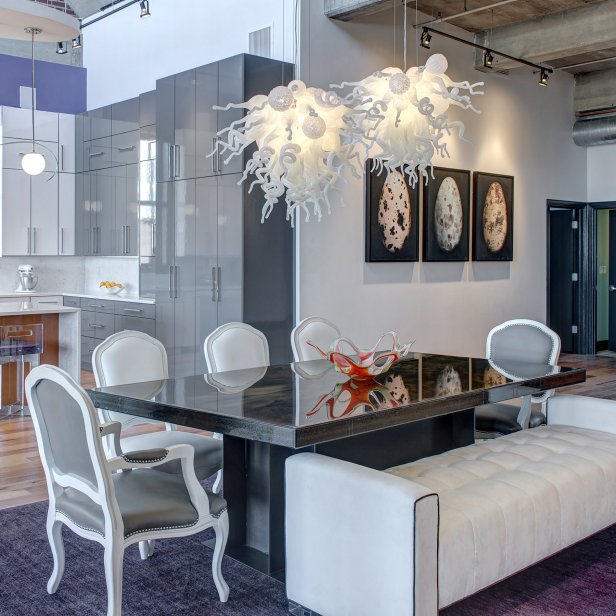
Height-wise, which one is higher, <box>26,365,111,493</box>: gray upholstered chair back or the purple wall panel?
the purple wall panel

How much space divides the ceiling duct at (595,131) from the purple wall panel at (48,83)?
19.9 ft

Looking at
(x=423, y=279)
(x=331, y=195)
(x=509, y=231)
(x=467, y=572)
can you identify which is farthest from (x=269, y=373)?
(x=509, y=231)

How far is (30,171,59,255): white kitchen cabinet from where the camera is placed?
8.64 m

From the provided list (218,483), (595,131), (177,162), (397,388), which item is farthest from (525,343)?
(595,131)

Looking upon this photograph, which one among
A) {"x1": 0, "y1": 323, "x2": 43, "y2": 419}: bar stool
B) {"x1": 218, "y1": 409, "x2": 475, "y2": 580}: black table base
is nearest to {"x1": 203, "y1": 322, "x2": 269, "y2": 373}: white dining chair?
{"x1": 218, "y1": 409, "x2": 475, "y2": 580}: black table base

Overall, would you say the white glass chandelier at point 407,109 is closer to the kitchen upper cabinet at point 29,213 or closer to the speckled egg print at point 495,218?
the speckled egg print at point 495,218

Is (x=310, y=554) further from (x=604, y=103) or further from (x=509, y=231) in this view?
(x=604, y=103)

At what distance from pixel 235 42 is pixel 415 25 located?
167 cm

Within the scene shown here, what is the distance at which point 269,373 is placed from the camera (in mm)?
3846

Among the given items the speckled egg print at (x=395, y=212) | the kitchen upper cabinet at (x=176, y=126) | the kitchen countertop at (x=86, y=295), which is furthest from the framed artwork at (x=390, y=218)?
the kitchen countertop at (x=86, y=295)

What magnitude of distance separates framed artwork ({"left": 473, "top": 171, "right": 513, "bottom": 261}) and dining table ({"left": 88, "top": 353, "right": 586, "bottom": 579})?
429cm

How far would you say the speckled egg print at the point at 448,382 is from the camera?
3.24m

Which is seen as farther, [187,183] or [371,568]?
[187,183]

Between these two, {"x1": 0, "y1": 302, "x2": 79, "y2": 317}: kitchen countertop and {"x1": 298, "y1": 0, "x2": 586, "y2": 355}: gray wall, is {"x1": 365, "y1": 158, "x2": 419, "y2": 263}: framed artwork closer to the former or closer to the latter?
{"x1": 298, "y1": 0, "x2": 586, "y2": 355}: gray wall
